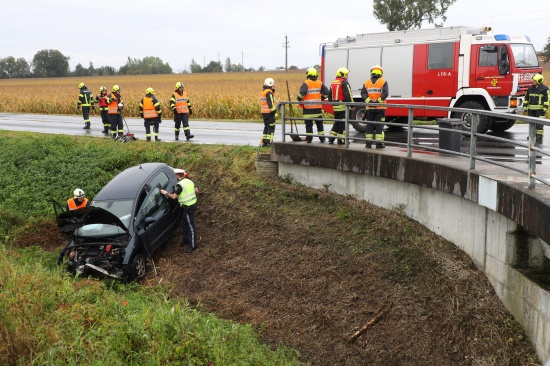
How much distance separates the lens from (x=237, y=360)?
7352 mm

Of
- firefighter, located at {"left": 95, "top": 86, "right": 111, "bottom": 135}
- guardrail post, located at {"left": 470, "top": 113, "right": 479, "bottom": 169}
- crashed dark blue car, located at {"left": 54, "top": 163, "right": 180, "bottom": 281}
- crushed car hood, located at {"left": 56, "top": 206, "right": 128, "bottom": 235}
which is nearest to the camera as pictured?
guardrail post, located at {"left": 470, "top": 113, "right": 479, "bottom": 169}

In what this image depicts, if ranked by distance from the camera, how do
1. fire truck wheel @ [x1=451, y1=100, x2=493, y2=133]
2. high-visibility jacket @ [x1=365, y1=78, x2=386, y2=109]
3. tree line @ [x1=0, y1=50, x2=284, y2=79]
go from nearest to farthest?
high-visibility jacket @ [x1=365, y1=78, x2=386, y2=109]
fire truck wheel @ [x1=451, y1=100, x2=493, y2=133]
tree line @ [x1=0, y1=50, x2=284, y2=79]

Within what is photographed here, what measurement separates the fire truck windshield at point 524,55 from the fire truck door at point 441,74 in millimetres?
1525

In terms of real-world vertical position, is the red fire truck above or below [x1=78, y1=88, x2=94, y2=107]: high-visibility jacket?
above

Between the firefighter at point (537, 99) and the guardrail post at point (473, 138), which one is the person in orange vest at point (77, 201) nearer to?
the guardrail post at point (473, 138)

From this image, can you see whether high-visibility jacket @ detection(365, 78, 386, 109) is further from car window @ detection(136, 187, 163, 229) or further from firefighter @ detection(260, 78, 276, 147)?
car window @ detection(136, 187, 163, 229)

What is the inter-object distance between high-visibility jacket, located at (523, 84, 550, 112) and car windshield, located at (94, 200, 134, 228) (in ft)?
31.9

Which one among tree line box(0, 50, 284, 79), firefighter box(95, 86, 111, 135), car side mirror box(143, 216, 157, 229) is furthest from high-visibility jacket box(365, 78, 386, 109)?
tree line box(0, 50, 284, 79)

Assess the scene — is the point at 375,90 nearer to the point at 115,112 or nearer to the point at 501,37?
the point at 501,37

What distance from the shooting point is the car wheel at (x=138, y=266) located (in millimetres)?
11211

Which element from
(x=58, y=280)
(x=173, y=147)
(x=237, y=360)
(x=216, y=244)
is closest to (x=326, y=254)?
(x=216, y=244)

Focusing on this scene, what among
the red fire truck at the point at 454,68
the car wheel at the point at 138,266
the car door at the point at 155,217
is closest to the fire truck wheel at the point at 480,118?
the red fire truck at the point at 454,68

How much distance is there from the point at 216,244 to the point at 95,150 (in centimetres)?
648

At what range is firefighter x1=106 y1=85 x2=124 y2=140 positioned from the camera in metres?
18.6
